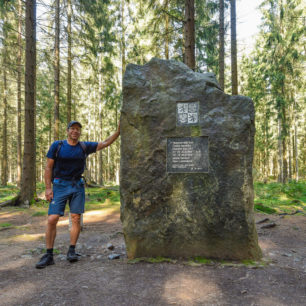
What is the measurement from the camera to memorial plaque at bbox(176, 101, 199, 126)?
12.9ft

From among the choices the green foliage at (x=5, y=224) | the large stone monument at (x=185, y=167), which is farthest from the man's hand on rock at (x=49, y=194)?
the green foliage at (x=5, y=224)

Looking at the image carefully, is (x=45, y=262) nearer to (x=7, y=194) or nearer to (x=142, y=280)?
(x=142, y=280)

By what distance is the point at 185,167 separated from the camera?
3934 mm

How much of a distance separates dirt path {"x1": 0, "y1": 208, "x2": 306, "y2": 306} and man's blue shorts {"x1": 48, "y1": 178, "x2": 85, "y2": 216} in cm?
83

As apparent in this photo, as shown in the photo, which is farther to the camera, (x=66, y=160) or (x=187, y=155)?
(x=187, y=155)

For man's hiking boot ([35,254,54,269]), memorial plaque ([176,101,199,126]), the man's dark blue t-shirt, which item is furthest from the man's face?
man's hiking boot ([35,254,54,269])

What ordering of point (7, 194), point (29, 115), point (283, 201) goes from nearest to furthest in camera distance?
1. point (29, 115)
2. point (283, 201)
3. point (7, 194)

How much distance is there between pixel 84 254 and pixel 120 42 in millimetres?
15294

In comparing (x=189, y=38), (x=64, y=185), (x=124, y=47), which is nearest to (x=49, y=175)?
(x=64, y=185)

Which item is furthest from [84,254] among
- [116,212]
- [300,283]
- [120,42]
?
[120,42]

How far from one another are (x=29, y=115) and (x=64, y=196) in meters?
6.32

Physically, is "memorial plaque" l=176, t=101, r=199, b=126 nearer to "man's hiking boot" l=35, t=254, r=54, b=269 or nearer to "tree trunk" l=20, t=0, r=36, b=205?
"man's hiking boot" l=35, t=254, r=54, b=269

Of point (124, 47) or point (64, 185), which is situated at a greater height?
point (124, 47)

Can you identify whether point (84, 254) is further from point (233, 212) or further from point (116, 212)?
point (116, 212)
